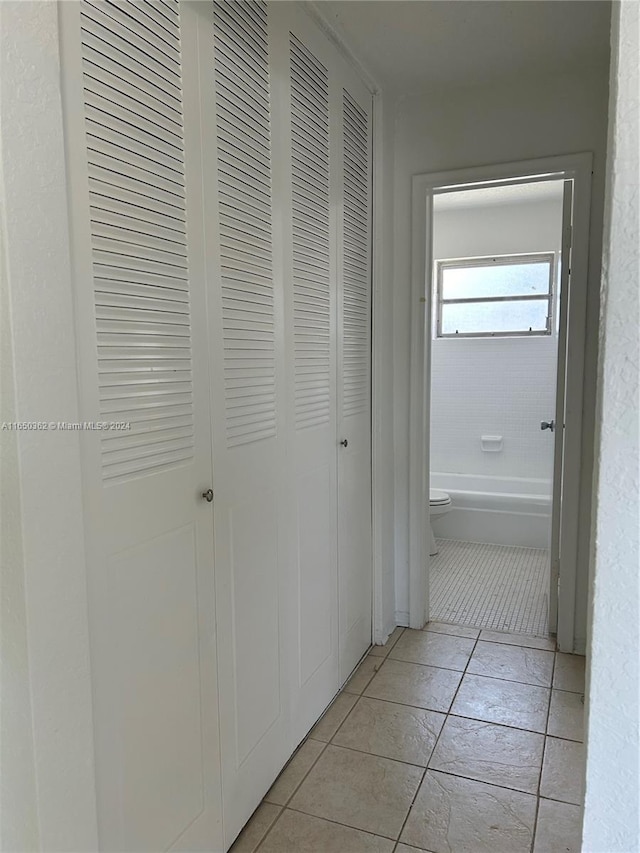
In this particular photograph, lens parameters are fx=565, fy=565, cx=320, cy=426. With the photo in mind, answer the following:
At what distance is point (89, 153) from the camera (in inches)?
38.7

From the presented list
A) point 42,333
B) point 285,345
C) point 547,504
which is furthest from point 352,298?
point 547,504

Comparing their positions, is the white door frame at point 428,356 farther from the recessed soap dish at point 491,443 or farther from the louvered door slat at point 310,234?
the recessed soap dish at point 491,443

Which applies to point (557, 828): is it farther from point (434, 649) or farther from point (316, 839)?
point (434, 649)

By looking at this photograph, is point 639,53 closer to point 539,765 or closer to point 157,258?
point 157,258

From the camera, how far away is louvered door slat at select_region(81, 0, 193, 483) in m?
1.01

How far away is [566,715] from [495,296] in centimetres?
317

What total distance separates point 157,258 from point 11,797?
97 centimetres

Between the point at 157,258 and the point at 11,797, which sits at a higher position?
the point at 157,258

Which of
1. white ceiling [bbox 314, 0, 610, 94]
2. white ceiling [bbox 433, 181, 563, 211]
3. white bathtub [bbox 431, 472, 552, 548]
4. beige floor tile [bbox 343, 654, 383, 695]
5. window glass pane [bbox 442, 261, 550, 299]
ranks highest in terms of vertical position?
white ceiling [bbox 433, 181, 563, 211]

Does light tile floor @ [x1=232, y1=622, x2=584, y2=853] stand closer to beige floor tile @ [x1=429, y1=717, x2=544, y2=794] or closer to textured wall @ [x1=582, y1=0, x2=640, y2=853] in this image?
beige floor tile @ [x1=429, y1=717, x2=544, y2=794]

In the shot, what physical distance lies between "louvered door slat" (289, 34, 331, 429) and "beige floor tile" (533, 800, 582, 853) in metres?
1.33

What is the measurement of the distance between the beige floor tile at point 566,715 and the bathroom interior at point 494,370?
1560 millimetres

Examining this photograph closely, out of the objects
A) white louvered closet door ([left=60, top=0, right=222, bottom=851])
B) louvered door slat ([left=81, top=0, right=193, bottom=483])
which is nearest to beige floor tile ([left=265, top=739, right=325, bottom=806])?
white louvered closet door ([left=60, top=0, right=222, bottom=851])

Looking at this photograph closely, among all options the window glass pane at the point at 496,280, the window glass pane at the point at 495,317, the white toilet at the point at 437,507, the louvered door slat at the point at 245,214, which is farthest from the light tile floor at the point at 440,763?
the window glass pane at the point at 496,280
